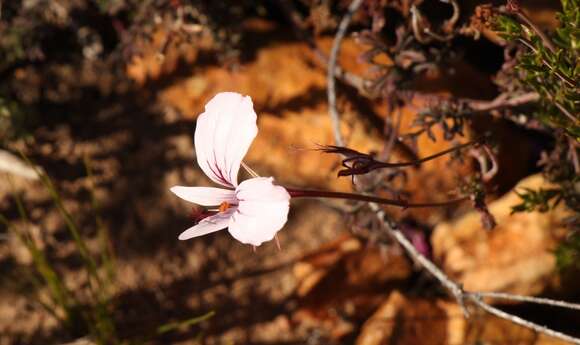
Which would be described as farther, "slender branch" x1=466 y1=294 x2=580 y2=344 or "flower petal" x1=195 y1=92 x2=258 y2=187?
"slender branch" x1=466 y1=294 x2=580 y2=344

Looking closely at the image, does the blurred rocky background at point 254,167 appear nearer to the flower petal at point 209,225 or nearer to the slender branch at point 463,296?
the slender branch at point 463,296

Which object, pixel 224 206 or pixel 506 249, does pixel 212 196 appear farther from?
pixel 506 249

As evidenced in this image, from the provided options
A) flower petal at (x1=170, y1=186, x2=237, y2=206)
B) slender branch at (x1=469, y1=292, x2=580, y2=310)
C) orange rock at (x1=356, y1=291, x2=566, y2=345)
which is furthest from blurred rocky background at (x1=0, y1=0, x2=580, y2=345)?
flower petal at (x1=170, y1=186, x2=237, y2=206)

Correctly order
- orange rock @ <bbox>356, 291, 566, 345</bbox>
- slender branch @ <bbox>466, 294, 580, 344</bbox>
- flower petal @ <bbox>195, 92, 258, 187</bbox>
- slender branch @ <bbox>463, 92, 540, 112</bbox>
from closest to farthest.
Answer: flower petal @ <bbox>195, 92, 258, 187</bbox>, slender branch @ <bbox>466, 294, 580, 344</bbox>, slender branch @ <bbox>463, 92, 540, 112</bbox>, orange rock @ <bbox>356, 291, 566, 345</bbox>

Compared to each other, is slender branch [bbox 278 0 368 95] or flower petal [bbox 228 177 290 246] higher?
slender branch [bbox 278 0 368 95]

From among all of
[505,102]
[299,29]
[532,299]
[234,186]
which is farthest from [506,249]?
[234,186]

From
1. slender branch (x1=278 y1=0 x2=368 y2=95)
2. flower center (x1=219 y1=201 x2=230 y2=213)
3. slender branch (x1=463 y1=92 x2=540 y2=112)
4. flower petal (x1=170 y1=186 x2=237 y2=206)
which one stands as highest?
slender branch (x1=278 y1=0 x2=368 y2=95)

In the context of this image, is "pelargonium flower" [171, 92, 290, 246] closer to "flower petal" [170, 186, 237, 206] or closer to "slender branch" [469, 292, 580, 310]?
"flower petal" [170, 186, 237, 206]

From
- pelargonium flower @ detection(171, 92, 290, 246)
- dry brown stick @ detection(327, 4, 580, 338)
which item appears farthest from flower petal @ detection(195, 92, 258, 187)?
dry brown stick @ detection(327, 4, 580, 338)

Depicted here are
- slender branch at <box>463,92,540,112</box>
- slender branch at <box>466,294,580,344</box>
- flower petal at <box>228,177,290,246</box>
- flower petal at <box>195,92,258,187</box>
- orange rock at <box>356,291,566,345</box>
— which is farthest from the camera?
orange rock at <box>356,291,566,345</box>
